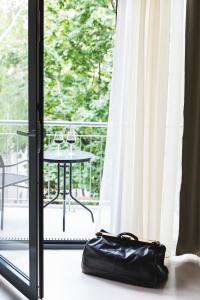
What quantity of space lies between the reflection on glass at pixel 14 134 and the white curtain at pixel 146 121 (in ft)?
2.34

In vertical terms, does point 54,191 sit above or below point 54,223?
above

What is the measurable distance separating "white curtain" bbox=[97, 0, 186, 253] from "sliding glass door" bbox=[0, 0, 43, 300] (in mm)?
727

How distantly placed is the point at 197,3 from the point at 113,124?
41.5 inches

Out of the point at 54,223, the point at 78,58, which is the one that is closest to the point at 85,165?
the point at 54,223

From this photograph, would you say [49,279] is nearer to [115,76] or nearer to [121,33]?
[115,76]

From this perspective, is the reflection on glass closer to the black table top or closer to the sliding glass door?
the sliding glass door

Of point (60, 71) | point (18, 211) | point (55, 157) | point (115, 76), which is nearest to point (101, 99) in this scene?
point (60, 71)

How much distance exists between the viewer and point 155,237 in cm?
300

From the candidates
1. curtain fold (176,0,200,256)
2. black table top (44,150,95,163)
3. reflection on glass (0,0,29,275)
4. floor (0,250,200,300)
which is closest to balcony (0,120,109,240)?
reflection on glass (0,0,29,275)

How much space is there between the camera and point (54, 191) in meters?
4.96

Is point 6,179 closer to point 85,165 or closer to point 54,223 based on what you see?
point 54,223

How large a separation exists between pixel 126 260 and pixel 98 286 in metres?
0.25

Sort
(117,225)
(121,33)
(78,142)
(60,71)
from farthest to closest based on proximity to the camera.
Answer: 1. (60,71)
2. (78,142)
3. (117,225)
4. (121,33)

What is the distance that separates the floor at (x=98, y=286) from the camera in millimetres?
2443
